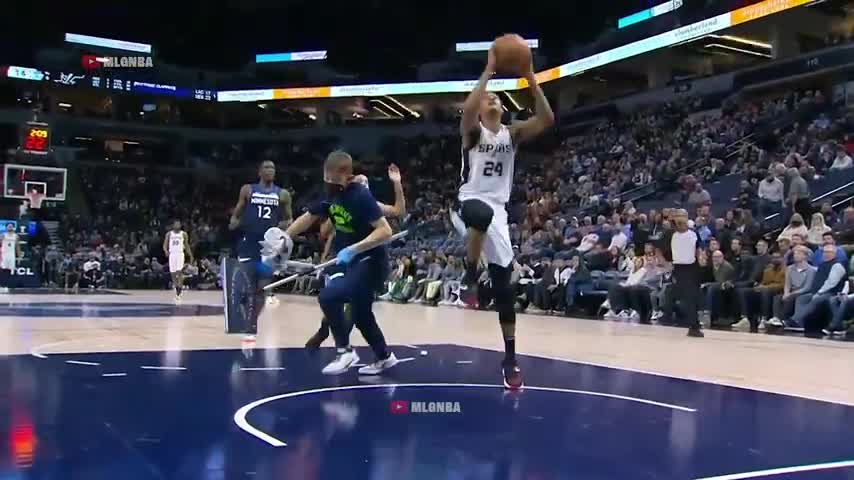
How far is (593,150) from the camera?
2398cm

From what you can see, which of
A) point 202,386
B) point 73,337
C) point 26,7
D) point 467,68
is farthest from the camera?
point 26,7

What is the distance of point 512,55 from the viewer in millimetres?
4266

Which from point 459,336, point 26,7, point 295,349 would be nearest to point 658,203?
point 459,336

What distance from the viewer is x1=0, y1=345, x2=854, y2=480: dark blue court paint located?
2857 millimetres

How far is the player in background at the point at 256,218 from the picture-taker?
278 inches

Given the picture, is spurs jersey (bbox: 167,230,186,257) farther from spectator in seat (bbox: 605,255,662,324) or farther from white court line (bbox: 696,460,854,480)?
white court line (bbox: 696,460,854,480)

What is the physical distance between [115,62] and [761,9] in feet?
85.7

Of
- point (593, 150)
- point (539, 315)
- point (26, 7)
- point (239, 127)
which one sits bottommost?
point (539, 315)

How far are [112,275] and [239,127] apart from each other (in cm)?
1662

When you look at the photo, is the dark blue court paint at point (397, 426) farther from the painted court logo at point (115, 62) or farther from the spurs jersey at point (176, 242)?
the painted court logo at point (115, 62)

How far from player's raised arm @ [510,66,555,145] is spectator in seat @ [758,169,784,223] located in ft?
28.4

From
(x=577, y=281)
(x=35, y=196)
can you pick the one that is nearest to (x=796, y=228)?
(x=577, y=281)

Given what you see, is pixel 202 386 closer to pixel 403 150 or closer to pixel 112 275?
pixel 112 275

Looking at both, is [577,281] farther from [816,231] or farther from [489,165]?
[489,165]
